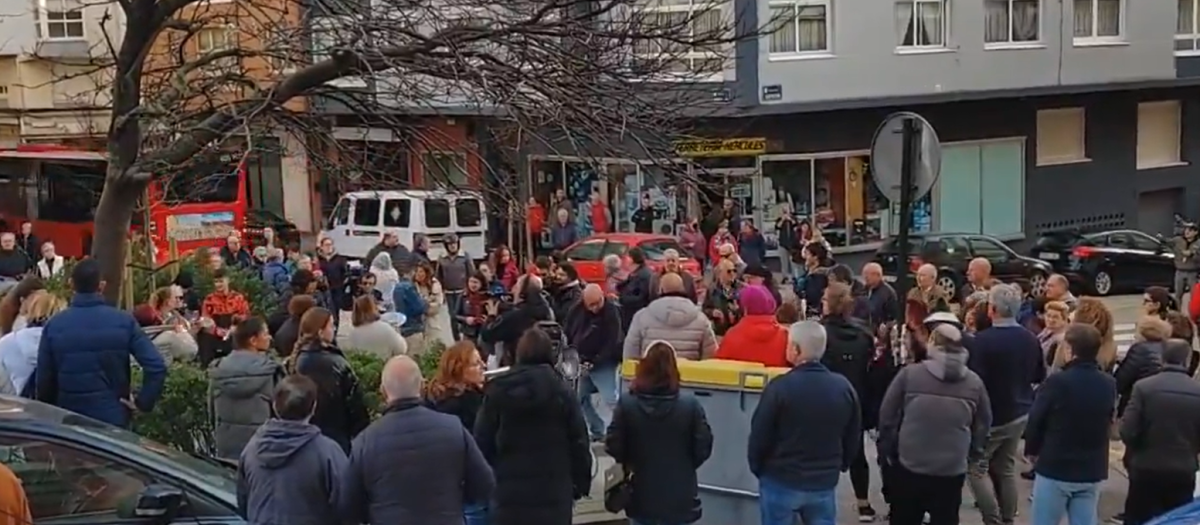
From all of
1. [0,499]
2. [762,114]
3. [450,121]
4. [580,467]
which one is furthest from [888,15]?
[0,499]

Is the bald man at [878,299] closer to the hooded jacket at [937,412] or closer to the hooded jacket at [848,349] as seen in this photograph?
the hooded jacket at [848,349]

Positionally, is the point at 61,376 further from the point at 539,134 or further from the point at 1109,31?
the point at 1109,31

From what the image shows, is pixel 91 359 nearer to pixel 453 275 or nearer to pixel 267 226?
pixel 453 275

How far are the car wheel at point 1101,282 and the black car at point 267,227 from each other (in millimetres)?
14699

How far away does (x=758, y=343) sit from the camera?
1008 centimetres

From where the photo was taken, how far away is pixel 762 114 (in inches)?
1167

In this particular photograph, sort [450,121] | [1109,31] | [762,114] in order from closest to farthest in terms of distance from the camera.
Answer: [450,121] < [762,114] < [1109,31]

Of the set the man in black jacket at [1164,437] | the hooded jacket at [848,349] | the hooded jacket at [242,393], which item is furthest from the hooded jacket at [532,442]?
the man in black jacket at [1164,437]

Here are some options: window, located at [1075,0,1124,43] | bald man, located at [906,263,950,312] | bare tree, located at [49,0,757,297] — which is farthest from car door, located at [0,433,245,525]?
window, located at [1075,0,1124,43]

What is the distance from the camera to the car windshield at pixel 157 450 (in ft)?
22.0

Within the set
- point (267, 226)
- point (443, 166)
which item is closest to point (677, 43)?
point (443, 166)

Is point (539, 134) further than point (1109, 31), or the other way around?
point (1109, 31)

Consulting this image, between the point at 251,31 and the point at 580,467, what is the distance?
6.17 metres

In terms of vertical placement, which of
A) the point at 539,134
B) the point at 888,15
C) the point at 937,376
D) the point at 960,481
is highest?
the point at 888,15
